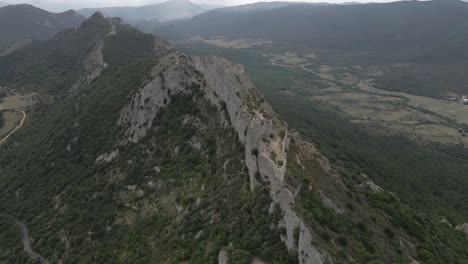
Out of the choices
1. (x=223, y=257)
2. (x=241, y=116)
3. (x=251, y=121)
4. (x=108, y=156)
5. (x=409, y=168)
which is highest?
(x=251, y=121)

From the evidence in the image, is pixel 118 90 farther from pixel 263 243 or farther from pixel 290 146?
pixel 263 243

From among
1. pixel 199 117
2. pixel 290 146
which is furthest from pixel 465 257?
pixel 199 117

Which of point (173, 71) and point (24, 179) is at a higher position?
point (173, 71)

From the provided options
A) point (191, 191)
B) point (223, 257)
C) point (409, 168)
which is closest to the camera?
point (223, 257)

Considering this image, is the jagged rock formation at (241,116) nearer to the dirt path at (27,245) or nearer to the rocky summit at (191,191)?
the rocky summit at (191,191)

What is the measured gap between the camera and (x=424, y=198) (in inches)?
4914

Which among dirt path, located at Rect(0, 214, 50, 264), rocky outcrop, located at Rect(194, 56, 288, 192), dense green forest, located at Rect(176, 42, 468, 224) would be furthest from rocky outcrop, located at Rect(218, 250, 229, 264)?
dense green forest, located at Rect(176, 42, 468, 224)

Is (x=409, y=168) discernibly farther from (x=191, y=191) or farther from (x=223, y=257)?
(x=223, y=257)

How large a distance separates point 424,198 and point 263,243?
9295 cm

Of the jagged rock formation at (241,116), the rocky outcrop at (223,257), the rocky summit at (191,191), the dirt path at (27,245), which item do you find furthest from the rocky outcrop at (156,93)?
the rocky outcrop at (223,257)

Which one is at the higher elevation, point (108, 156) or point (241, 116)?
point (241, 116)

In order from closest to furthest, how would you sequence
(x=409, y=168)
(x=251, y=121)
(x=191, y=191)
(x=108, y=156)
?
(x=251, y=121) → (x=191, y=191) → (x=108, y=156) → (x=409, y=168)

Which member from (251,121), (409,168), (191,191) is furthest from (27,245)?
(409,168)

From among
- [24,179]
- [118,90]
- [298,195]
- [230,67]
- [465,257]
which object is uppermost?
[230,67]
